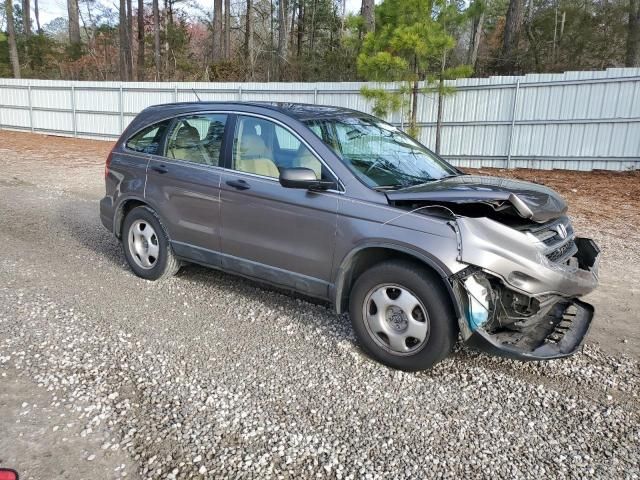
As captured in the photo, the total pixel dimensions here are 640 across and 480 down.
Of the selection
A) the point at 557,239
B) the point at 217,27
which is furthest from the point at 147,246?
the point at 217,27

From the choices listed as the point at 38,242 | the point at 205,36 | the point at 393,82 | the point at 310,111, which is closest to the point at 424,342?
Answer: the point at 310,111

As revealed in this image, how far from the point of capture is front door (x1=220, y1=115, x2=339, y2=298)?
3725 mm

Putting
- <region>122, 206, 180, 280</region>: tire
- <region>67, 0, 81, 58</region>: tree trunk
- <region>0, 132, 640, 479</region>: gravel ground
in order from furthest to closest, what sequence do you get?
<region>67, 0, 81, 58</region>: tree trunk → <region>122, 206, 180, 280</region>: tire → <region>0, 132, 640, 479</region>: gravel ground

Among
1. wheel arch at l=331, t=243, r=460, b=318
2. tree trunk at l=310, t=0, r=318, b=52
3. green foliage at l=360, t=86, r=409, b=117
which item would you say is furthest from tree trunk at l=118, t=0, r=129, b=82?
wheel arch at l=331, t=243, r=460, b=318

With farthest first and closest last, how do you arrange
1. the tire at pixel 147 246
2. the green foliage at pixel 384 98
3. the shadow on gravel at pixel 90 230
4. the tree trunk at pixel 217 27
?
the tree trunk at pixel 217 27 → the green foliage at pixel 384 98 → the shadow on gravel at pixel 90 230 → the tire at pixel 147 246

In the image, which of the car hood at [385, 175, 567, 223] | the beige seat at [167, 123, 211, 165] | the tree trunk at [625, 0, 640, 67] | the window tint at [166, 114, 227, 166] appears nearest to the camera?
the car hood at [385, 175, 567, 223]

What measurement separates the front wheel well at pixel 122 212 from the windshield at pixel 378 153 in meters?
2.31

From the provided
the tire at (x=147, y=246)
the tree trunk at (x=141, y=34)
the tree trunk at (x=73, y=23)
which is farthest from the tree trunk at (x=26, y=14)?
the tire at (x=147, y=246)

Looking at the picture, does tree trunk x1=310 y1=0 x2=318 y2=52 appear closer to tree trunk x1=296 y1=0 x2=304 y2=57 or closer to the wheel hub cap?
tree trunk x1=296 y1=0 x2=304 y2=57

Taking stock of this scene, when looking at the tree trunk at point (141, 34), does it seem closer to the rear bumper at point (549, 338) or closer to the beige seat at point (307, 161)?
the beige seat at point (307, 161)

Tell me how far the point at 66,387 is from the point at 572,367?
11.3ft

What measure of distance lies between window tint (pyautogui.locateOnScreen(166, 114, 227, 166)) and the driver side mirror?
1.06 m

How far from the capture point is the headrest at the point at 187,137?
4.70 m

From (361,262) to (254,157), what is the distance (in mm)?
1363
